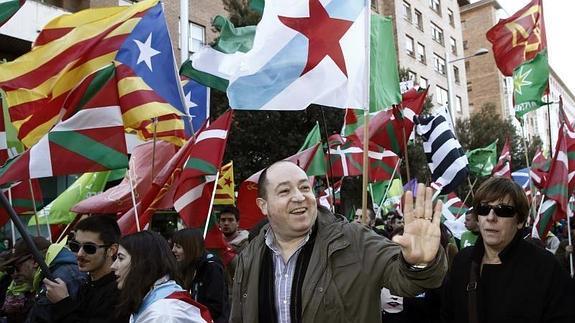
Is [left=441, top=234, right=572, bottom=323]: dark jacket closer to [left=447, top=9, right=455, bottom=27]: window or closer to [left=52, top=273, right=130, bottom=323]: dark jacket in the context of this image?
[left=52, top=273, right=130, bottom=323]: dark jacket

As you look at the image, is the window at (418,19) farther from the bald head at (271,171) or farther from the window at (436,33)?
the bald head at (271,171)

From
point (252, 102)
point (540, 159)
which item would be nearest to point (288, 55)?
point (252, 102)

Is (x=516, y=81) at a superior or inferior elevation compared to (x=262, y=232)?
superior

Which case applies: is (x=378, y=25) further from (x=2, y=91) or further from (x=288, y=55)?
(x=2, y=91)

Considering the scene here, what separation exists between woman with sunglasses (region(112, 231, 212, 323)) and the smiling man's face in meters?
0.55

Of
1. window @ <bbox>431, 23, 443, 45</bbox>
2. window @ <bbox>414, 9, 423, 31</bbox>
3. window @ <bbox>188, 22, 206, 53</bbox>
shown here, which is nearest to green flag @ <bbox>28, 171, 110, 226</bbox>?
window @ <bbox>188, 22, 206, 53</bbox>

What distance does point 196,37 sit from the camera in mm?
20531

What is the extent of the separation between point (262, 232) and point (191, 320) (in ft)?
2.00

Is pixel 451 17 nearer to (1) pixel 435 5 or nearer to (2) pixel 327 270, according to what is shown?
(1) pixel 435 5

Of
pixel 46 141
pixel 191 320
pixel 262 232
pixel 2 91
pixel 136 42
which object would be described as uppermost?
pixel 136 42

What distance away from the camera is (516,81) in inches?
332

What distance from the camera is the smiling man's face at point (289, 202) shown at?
2631 millimetres

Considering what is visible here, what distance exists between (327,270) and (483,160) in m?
11.7

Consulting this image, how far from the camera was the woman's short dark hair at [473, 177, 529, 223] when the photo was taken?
3.10 meters
